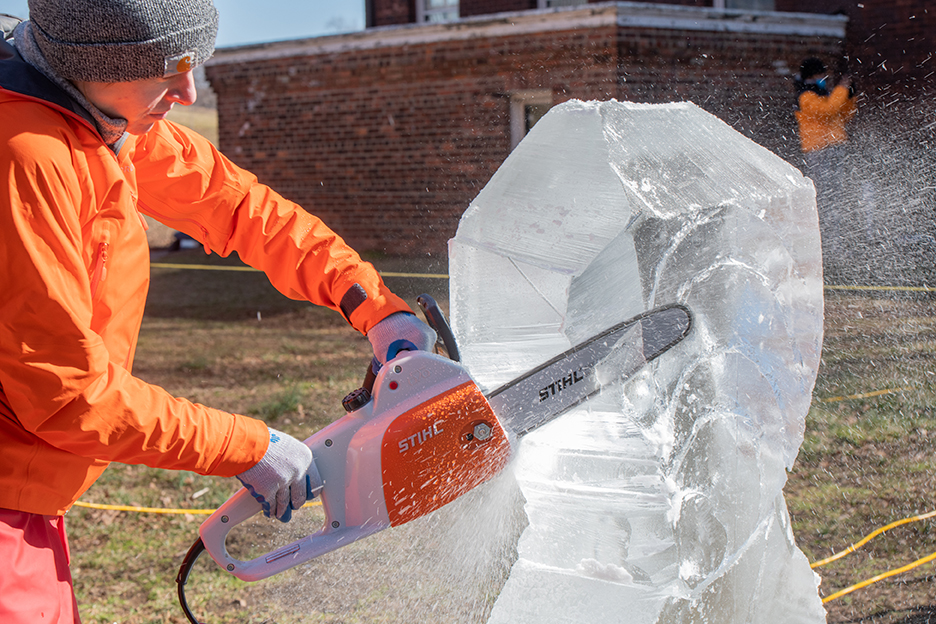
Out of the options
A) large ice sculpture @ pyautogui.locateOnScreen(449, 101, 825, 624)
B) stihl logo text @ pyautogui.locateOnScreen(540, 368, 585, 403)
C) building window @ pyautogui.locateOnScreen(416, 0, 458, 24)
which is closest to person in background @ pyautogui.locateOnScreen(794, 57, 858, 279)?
large ice sculpture @ pyautogui.locateOnScreen(449, 101, 825, 624)

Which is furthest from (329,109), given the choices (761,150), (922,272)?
(761,150)

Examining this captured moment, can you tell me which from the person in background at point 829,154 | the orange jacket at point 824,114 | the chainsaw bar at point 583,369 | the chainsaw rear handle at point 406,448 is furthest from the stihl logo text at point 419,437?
the orange jacket at point 824,114

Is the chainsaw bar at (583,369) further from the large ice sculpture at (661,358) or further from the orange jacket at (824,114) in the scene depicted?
the orange jacket at (824,114)

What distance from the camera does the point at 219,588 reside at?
3.10 meters

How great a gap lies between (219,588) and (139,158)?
1.90 m

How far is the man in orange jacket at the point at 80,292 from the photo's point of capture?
53.2 inches

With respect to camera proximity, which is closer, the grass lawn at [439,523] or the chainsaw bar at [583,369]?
the chainsaw bar at [583,369]

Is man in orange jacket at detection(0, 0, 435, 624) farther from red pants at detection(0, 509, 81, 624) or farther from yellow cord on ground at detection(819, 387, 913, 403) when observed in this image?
yellow cord on ground at detection(819, 387, 913, 403)

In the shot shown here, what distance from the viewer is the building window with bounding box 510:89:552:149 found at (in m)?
9.32

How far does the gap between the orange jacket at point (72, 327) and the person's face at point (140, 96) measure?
0.20 ft

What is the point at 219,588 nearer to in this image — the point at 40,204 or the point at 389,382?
the point at 389,382

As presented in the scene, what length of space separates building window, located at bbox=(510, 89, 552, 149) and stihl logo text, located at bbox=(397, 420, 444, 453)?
777 cm

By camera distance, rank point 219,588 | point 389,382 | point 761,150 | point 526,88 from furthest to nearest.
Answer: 1. point 526,88
2. point 219,588
3. point 761,150
4. point 389,382

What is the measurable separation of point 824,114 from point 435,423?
17.5 ft
